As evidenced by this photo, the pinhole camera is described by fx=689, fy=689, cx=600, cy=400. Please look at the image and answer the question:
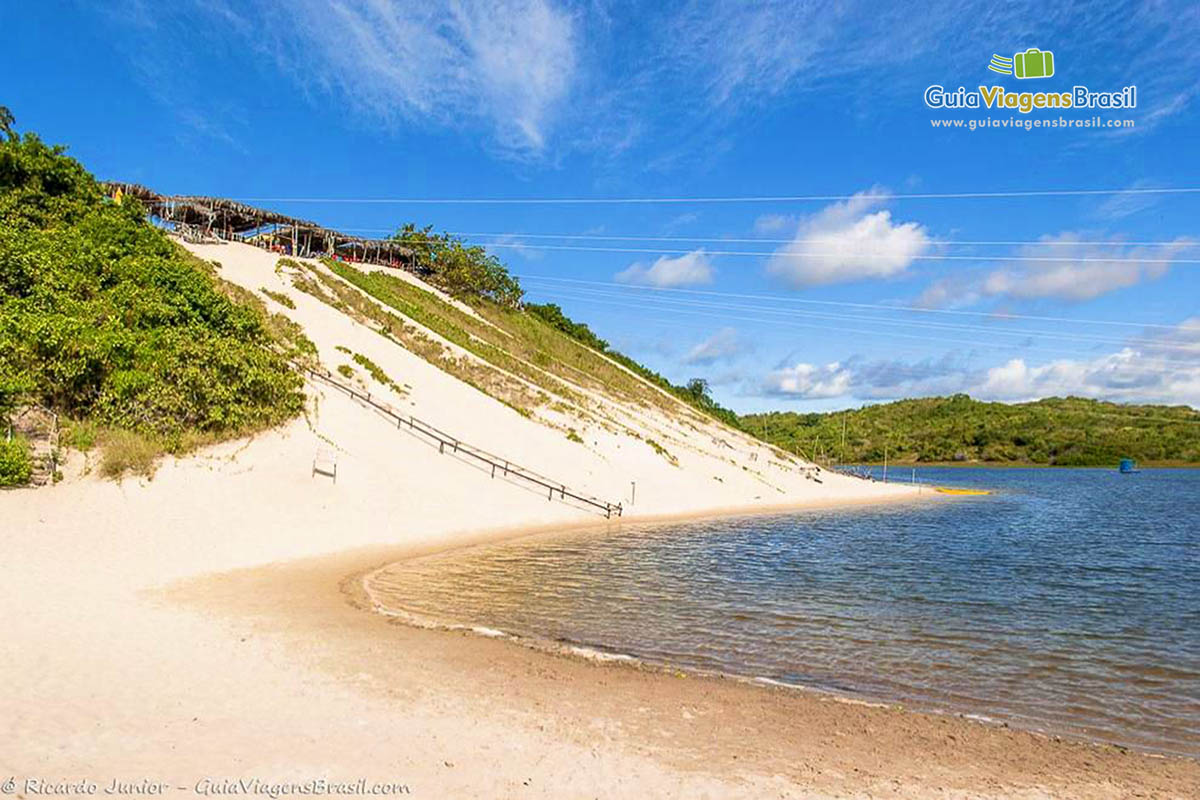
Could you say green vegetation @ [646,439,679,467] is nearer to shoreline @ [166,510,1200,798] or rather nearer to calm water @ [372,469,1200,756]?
calm water @ [372,469,1200,756]

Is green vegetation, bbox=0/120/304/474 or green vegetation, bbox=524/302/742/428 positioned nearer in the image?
green vegetation, bbox=0/120/304/474

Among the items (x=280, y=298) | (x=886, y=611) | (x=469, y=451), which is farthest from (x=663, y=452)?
(x=886, y=611)

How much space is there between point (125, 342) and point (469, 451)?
14459mm

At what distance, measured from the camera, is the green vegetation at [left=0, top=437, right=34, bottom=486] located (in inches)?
698

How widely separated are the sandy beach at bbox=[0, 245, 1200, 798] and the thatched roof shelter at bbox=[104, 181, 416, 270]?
144ft

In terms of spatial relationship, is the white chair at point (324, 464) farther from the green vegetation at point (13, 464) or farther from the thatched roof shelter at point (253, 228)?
the thatched roof shelter at point (253, 228)

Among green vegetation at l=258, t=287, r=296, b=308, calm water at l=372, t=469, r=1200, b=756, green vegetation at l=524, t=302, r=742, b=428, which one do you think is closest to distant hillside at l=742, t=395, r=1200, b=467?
green vegetation at l=524, t=302, r=742, b=428

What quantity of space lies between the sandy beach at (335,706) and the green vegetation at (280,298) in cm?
2665

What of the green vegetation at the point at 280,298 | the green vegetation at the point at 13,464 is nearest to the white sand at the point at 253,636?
the green vegetation at the point at 13,464

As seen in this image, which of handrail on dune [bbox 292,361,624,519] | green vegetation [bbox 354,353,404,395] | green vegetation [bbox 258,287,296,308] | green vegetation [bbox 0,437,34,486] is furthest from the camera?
green vegetation [bbox 258,287,296,308]

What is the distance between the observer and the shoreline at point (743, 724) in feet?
23.4

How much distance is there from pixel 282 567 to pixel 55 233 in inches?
909

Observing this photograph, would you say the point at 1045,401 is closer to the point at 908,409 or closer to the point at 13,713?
the point at 908,409

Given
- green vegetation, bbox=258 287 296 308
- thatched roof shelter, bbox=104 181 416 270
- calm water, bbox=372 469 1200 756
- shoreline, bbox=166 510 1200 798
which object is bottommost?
shoreline, bbox=166 510 1200 798
